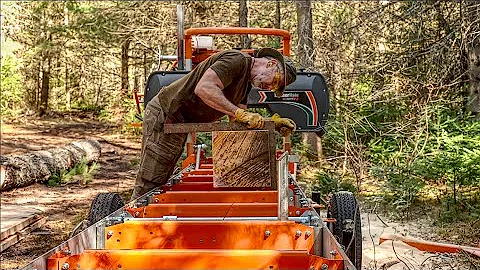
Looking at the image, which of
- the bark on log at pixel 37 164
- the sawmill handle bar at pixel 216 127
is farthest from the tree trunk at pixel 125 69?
the sawmill handle bar at pixel 216 127

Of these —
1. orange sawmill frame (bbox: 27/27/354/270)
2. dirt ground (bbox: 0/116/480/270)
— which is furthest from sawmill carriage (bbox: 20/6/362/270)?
dirt ground (bbox: 0/116/480/270)

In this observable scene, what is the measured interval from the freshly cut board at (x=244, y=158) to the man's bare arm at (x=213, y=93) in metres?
0.35

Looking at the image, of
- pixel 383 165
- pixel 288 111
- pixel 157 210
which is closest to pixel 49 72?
pixel 383 165

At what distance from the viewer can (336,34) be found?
501 inches

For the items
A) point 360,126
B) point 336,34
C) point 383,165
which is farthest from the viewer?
point 336,34

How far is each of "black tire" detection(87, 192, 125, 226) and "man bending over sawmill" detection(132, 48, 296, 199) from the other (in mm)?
328

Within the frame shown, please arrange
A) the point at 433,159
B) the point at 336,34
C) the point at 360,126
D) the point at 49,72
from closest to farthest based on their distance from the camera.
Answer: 1. the point at 433,159
2. the point at 360,126
3. the point at 336,34
4. the point at 49,72

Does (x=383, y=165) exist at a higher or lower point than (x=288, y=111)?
lower

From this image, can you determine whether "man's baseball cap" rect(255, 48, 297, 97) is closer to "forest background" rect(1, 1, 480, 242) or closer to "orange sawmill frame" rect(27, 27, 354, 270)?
"orange sawmill frame" rect(27, 27, 354, 270)

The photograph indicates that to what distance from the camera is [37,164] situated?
11938 millimetres

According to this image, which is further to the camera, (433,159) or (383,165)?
(383,165)

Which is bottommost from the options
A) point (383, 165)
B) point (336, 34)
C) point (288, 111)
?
point (383, 165)

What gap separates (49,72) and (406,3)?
72.0 ft

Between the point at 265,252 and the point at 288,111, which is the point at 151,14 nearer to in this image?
the point at 288,111
